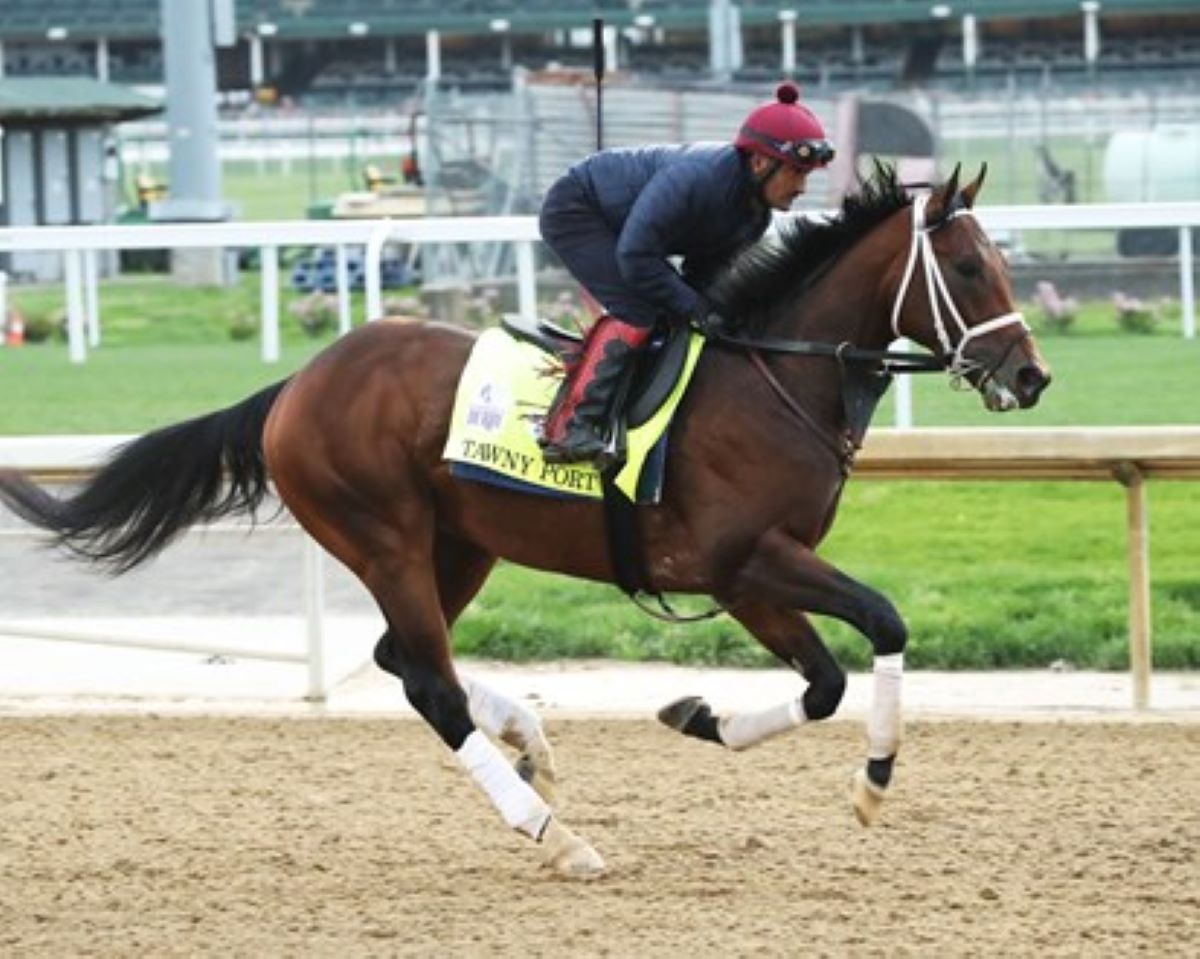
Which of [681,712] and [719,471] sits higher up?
[719,471]

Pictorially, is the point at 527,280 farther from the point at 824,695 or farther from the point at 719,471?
the point at 824,695

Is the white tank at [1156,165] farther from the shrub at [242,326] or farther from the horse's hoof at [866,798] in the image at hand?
the horse's hoof at [866,798]

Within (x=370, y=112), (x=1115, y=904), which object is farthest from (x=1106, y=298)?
(x=370, y=112)

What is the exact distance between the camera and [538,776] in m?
7.21

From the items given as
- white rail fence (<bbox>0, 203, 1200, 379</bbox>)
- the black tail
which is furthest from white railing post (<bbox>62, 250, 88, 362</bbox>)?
the black tail

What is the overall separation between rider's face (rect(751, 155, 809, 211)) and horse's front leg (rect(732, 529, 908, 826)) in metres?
0.77

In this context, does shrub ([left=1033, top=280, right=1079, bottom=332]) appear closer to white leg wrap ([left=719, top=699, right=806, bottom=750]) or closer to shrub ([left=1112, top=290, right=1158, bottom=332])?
shrub ([left=1112, top=290, right=1158, bottom=332])

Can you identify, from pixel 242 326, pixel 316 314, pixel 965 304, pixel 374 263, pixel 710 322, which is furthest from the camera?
pixel 242 326

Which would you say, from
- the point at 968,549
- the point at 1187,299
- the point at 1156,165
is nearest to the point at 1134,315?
the point at 1187,299

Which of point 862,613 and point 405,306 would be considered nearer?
point 862,613

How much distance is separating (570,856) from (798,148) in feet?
5.42

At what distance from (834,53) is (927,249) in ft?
151

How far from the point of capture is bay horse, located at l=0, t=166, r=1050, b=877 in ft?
22.0

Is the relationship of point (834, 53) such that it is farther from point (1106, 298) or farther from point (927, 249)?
point (927, 249)
